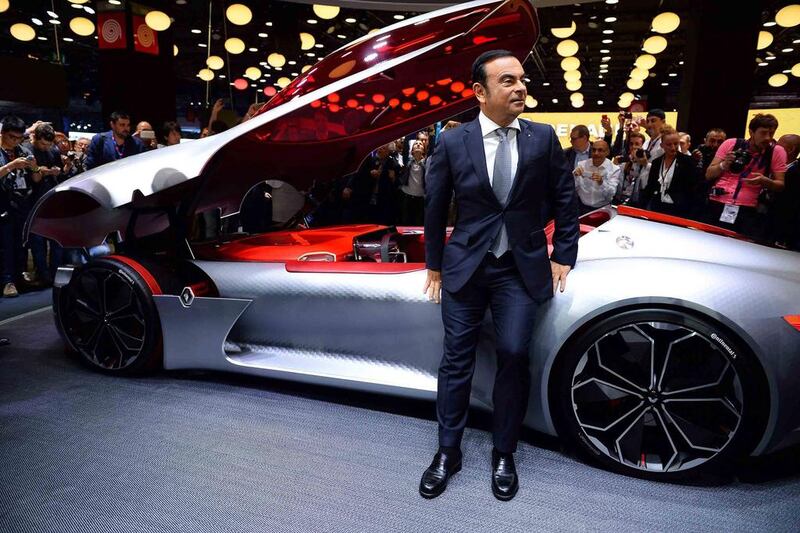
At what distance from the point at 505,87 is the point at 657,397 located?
1218 mm

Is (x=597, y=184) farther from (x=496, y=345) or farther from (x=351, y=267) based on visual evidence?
(x=496, y=345)

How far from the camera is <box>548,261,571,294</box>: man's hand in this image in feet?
6.37

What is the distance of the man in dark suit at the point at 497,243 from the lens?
181cm

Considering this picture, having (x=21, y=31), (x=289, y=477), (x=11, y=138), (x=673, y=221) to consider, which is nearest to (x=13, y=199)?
(x=11, y=138)

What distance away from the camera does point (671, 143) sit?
4.44 meters

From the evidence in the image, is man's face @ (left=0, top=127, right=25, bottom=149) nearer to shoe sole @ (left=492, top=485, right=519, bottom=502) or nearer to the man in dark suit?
the man in dark suit

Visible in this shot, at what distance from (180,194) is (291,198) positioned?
1.49 metres

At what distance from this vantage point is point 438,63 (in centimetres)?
266

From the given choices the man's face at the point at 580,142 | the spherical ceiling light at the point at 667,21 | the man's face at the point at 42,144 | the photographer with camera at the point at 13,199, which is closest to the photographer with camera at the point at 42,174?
the man's face at the point at 42,144

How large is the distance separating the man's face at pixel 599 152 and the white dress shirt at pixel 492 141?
3825 millimetres

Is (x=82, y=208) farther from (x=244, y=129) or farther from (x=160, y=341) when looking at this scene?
(x=244, y=129)

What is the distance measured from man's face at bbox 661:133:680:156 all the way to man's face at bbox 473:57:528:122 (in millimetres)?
3208

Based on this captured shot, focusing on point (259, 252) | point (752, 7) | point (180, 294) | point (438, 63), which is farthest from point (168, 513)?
point (752, 7)

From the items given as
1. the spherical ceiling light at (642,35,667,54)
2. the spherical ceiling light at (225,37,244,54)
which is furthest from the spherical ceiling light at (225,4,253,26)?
the spherical ceiling light at (642,35,667,54)
